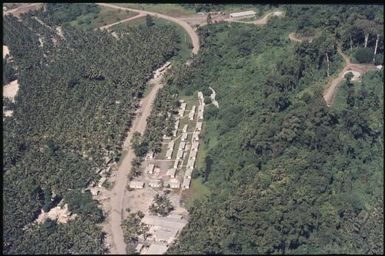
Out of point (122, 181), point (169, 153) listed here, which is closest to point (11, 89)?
point (122, 181)

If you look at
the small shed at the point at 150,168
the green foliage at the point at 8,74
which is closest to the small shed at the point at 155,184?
the small shed at the point at 150,168

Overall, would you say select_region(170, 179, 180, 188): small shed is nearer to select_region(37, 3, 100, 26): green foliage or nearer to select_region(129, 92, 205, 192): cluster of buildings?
select_region(129, 92, 205, 192): cluster of buildings

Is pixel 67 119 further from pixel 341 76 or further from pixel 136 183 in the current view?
pixel 341 76

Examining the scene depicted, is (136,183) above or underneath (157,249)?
above

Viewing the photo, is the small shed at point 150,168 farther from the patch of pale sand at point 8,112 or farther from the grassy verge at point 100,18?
the grassy verge at point 100,18

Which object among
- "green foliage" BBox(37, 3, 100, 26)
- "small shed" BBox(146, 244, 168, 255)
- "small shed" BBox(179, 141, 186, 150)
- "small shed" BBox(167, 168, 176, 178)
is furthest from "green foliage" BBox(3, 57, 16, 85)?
"small shed" BBox(146, 244, 168, 255)

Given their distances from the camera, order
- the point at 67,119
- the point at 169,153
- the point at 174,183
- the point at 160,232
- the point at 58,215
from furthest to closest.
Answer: the point at 67,119 < the point at 169,153 < the point at 174,183 < the point at 58,215 < the point at 160,232

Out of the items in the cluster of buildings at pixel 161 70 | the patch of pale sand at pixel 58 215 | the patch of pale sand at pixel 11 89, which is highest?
the cluster of buildings at pixel 161 70
